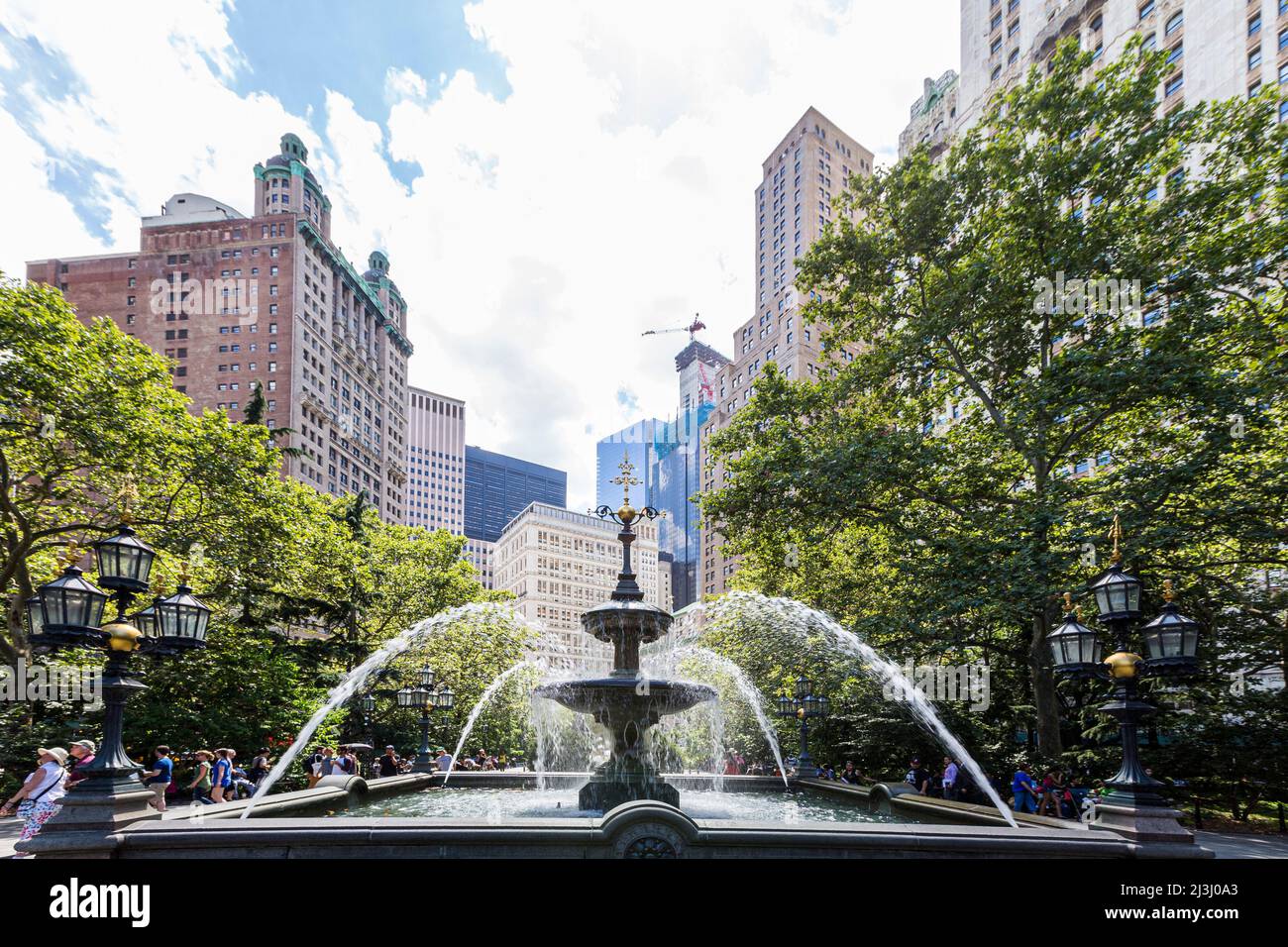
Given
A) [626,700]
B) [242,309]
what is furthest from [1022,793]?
[242,309]

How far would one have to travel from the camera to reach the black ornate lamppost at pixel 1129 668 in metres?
8.26

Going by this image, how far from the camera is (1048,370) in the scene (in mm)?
19297

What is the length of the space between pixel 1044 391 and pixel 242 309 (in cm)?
9098

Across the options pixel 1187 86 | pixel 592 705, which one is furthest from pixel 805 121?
pixel 592 705

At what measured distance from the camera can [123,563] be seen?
8.73 metres

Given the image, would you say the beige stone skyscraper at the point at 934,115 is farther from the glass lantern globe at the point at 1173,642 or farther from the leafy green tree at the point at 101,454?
the glass lantern globe at the point at 1173,642

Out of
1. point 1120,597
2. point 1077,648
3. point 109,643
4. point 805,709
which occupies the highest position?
point 1120,597

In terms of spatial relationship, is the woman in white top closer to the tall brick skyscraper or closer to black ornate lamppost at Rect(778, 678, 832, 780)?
black ornate lamppost at Rect(778, 678, 832, 780)

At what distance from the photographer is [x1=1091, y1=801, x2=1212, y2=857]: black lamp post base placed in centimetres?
793

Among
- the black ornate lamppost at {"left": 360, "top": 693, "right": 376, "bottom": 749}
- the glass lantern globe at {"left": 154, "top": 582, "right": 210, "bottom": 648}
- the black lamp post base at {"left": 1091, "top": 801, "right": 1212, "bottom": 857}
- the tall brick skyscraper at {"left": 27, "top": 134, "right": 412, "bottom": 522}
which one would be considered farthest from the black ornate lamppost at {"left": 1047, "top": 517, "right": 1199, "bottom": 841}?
the tall brick skyscraper at {"left": 27, "top": 134, "right": 412, "bottom": 522}

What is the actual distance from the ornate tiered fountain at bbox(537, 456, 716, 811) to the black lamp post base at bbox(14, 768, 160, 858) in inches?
213

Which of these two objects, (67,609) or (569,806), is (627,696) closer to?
(569,806)

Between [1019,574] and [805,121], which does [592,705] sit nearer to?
[1019,574]
